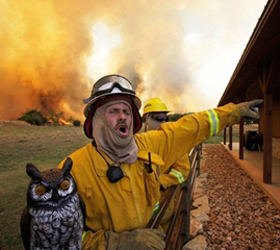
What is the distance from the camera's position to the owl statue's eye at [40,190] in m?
0.68

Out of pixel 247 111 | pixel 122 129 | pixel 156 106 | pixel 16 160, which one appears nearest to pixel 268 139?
pixel 156 106

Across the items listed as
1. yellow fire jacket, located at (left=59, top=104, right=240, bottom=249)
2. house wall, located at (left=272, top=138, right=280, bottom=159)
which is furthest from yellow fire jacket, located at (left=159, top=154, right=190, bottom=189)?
house wall, located at (left=272, top=138, right=280, bottom=159)

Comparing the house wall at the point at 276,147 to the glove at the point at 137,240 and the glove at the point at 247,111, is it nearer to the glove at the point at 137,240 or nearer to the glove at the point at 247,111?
the glove at the point at 247,111

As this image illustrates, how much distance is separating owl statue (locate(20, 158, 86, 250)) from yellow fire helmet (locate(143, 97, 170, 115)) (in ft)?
9.59

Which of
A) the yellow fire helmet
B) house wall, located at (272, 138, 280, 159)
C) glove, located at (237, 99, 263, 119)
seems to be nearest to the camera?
glove, located at (237, 99, 263, 119)

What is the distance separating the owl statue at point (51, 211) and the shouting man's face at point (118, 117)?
0.59 meters

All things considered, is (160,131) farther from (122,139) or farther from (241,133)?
(241,133)

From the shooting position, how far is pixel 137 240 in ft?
3.32

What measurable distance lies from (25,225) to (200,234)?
269 cm

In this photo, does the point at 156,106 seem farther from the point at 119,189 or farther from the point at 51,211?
the point at 51,211

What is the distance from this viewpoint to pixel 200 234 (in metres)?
2.73

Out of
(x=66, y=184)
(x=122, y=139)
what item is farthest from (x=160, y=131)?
(x=66, y=184)

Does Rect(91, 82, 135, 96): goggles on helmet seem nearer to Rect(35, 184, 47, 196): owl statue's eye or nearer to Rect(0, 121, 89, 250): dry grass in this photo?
Rect(35, 184, 47, 196): owl statue's eye

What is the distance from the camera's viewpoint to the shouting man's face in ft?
4.25
